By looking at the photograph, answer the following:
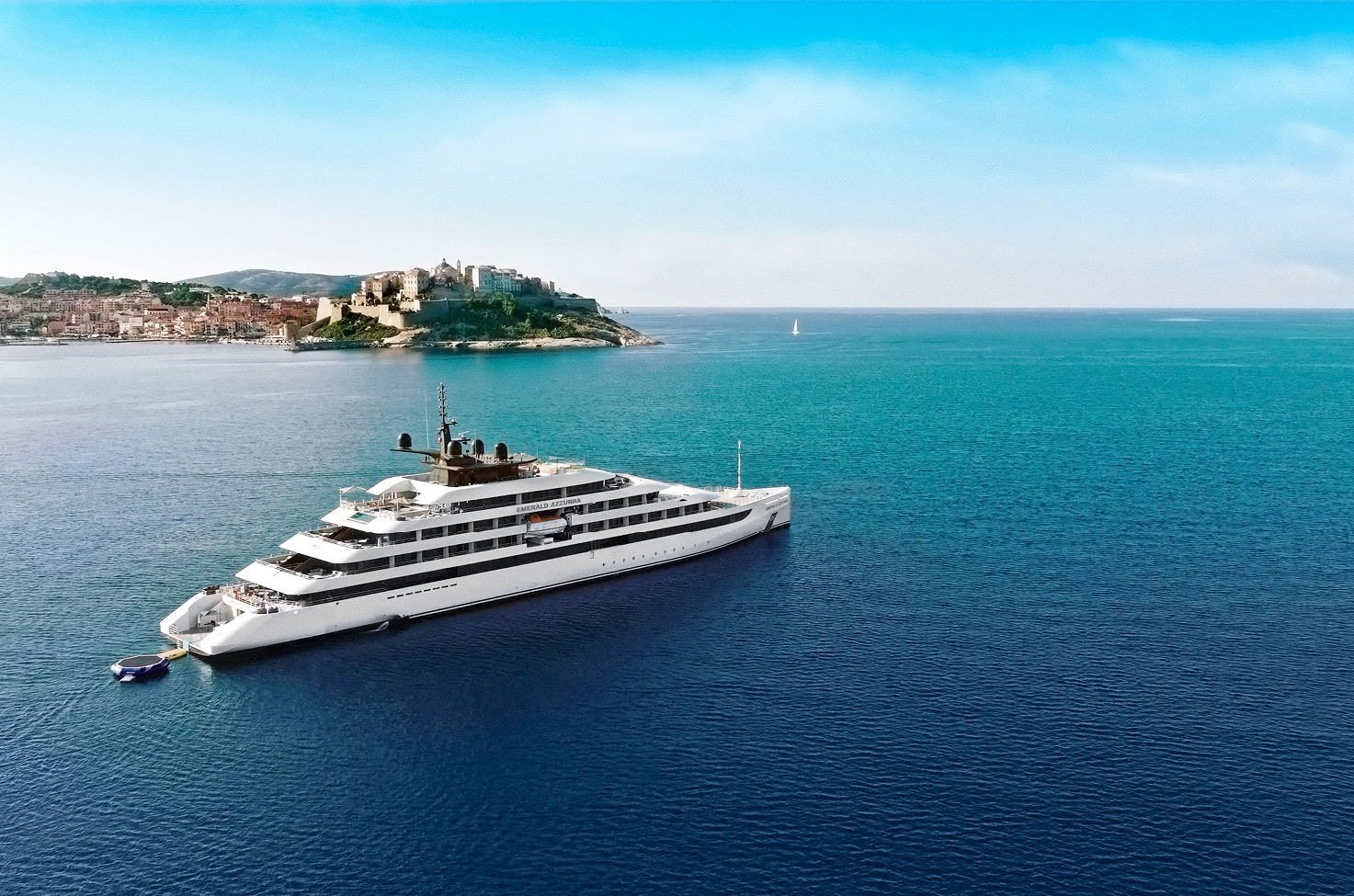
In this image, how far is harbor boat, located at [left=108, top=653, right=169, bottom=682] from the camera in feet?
A: 140

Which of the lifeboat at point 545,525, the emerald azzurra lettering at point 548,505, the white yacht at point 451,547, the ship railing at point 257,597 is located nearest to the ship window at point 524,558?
the white yacht at point 451,547

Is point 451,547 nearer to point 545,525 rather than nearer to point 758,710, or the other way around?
point 545,525

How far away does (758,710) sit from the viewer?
3938 centimetres

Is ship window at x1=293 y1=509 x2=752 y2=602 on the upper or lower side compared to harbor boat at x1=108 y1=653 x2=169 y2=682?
upper

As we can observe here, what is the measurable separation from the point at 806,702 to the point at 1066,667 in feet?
40.8

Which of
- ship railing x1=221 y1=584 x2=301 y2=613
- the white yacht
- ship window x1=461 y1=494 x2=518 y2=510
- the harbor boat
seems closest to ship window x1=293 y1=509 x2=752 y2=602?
the white yacht

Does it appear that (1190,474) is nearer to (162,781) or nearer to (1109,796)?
(1109,796)

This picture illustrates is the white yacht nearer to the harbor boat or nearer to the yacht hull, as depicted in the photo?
the yacht hull

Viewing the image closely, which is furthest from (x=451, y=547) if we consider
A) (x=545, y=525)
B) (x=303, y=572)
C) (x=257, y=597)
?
(x=257, y=597)

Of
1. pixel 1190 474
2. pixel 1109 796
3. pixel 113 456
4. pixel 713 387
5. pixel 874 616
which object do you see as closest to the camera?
pixel 1109 796

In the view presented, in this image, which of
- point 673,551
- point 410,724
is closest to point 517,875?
point 410,724

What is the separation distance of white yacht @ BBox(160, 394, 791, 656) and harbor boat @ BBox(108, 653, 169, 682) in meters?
1.95

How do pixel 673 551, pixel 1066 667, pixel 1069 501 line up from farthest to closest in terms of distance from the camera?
pixel 1069 501 → pixel 673 551 → pixel 1066 667

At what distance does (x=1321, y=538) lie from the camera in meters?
62.7
